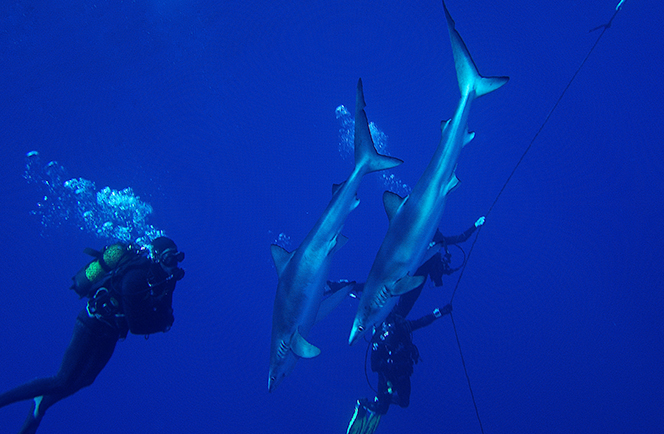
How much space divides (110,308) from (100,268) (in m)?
0.60

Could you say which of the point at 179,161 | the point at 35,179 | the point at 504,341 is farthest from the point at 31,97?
the point at 504,341

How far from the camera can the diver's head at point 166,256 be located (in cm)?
465

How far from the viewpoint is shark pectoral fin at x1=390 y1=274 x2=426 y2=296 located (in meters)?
3.65

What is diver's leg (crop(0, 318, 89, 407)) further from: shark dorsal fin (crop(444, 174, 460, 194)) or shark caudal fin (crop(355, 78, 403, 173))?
shark dorsal fin (crop(444, 174, 460, 194))

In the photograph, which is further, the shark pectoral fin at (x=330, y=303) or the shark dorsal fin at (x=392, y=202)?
the shark pectoral fin at (x=330, y=303)

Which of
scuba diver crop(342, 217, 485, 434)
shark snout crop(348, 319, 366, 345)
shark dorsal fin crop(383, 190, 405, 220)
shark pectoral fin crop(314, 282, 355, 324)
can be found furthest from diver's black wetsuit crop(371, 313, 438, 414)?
shark dorsal fin crop(383, 190, 405, 220)

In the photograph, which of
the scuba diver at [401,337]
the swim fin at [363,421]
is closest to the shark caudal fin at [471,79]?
the scuba diver at [401,337]

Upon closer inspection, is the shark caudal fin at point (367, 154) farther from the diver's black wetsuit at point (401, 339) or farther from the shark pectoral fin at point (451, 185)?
the diver's black wetsuit at point (401, 339)

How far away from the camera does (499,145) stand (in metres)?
34.3

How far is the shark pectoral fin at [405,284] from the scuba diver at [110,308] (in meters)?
2.87

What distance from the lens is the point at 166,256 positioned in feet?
15.2

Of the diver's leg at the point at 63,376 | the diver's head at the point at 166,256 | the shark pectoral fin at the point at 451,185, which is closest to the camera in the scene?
the shark pectoral fin at the point at 451,185

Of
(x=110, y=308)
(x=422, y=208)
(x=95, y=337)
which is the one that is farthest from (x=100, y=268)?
(x=422, y=208)

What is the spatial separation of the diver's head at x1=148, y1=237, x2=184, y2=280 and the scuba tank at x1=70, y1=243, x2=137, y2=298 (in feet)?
1.09
